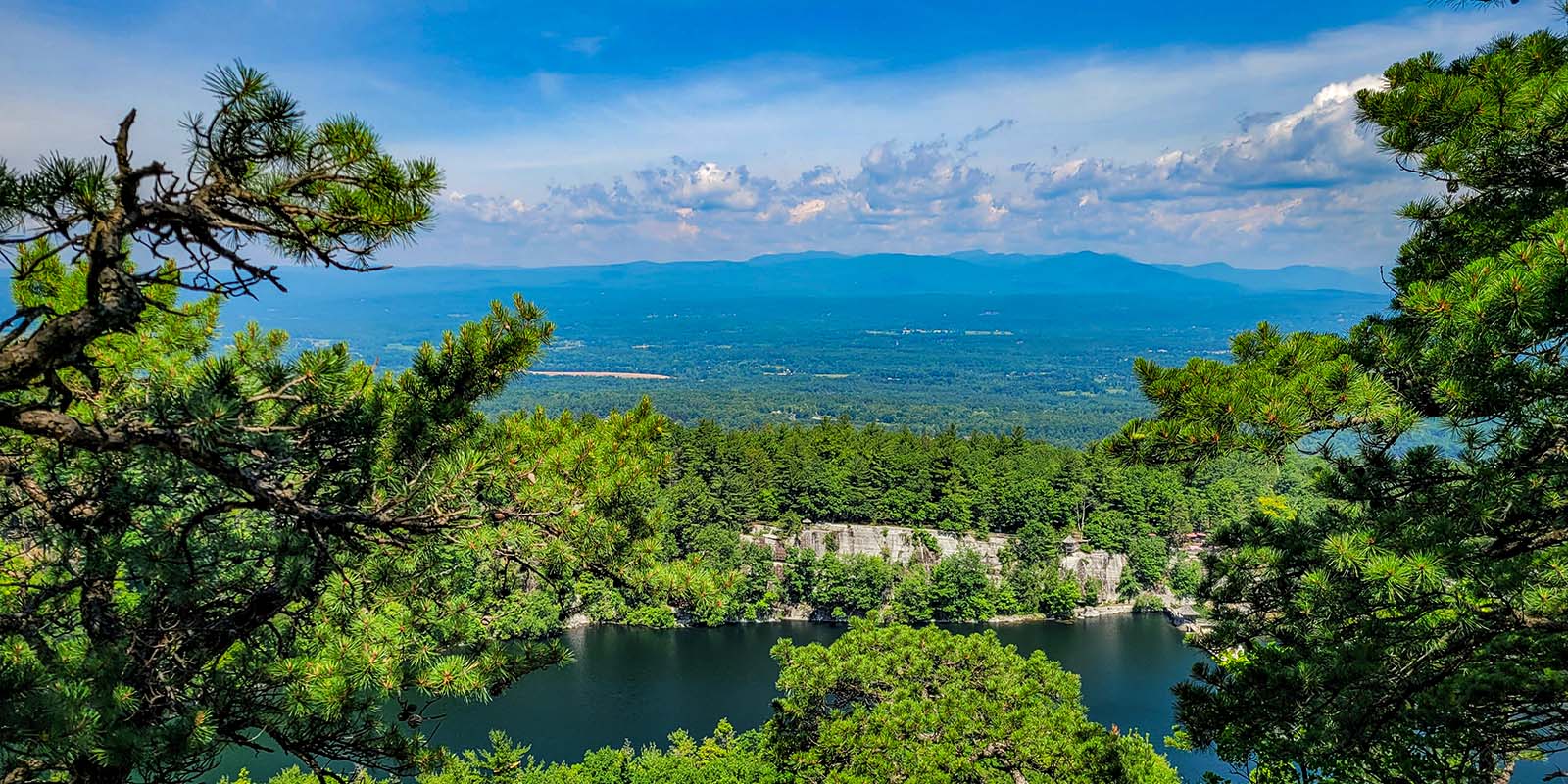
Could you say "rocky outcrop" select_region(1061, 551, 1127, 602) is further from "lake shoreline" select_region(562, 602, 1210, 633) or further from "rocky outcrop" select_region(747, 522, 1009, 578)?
"rocky outcrop" select_region(747, 522, 1009, 578)

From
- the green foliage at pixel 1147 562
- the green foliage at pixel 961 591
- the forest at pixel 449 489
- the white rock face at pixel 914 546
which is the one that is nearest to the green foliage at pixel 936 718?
the forest at pixel 449 489

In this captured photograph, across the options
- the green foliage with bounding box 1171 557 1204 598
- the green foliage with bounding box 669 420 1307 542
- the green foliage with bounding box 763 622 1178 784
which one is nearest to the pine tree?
the green foliage with bounding box 763 622 1178 784

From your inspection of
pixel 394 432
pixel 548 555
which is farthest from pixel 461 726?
pixel 394 432

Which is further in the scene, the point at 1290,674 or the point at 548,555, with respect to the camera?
the point at 548,555

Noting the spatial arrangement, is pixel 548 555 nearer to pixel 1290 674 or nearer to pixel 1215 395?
pixel 1215 395

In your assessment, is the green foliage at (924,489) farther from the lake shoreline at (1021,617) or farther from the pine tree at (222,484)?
the pine tree at (222,484)
